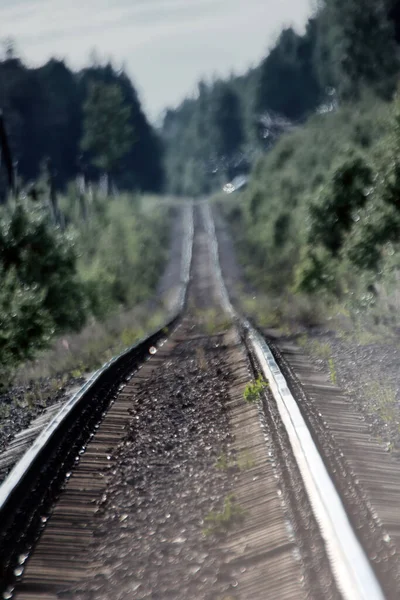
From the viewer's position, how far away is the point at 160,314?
27.0 meters

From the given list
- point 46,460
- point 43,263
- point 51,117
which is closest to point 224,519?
point 46,460

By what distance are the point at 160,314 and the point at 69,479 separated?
65.9ft

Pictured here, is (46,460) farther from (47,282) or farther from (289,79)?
(289,79)

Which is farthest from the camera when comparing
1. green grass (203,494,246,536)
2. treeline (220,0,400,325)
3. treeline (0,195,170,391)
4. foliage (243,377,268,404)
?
treeline (220,0,400,325)

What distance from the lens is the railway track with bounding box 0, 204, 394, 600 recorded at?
4.84m

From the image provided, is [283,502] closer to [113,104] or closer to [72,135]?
[113,104]

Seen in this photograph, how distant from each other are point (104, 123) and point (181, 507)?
78039 mm

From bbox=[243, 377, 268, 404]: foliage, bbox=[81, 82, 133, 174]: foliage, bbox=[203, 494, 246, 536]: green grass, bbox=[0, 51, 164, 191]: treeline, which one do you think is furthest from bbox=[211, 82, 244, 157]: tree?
bbox=[203, 494, 246, 536]: green grass

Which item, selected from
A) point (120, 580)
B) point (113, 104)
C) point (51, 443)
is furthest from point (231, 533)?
point (113, 104)

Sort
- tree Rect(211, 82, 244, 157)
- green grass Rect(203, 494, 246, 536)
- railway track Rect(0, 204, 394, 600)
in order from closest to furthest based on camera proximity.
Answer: railway track Rect(0, 204, 394, 600)
green grass Rect(203, 494, 246, 536)
tree Rect(211, 82, 244, 157)

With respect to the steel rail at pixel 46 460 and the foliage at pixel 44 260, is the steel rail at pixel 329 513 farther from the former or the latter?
the foliage at pixel 44 260

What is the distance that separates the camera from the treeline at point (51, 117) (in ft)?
270

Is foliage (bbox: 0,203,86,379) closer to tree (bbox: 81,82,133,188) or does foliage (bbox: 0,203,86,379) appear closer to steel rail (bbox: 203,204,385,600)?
steel rail (bbox: 203,204,385,600)

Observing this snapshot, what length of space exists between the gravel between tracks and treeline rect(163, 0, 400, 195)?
49920 millimetres
